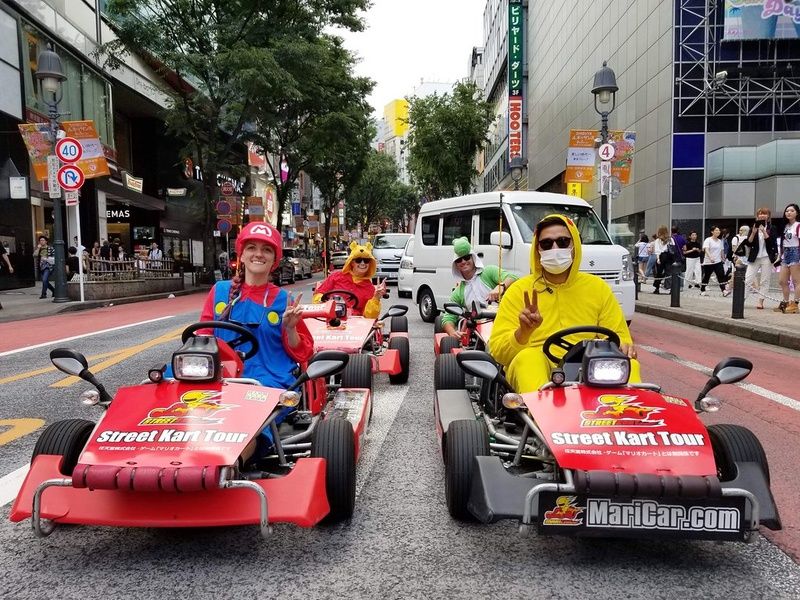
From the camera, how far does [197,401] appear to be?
9.81ft

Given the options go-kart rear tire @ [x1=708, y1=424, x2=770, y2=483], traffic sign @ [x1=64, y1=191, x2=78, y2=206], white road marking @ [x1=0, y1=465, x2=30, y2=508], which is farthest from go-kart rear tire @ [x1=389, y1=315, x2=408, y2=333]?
traffic sign @ [x1=64, y1=191, x2=78, y2=206]

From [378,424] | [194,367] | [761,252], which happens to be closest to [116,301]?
[378,424]

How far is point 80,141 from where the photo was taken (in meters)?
16.1

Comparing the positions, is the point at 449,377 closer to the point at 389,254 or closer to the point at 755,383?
the point at 755,383

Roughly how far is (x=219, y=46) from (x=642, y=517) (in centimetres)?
2358

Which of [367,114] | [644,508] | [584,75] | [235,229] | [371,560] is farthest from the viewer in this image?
[235,229]

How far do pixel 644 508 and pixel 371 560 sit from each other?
3.74 feet

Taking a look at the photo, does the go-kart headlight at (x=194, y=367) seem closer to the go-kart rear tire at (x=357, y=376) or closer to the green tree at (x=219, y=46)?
the go-kart rear tire at (x=357, y=376)

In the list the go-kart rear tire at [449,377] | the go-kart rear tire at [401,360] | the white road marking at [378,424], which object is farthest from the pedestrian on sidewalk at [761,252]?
the go-kart rear tire at [449,377]

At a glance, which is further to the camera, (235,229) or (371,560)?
(235,229)

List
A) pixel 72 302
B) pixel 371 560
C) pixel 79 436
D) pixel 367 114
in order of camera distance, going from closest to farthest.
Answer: pixel 371 560 → pixel 79 436 → pixel 72 302 → pixel 367 114

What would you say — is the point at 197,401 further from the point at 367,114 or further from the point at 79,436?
the point at 367,114

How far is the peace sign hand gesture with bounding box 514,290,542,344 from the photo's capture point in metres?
3.41

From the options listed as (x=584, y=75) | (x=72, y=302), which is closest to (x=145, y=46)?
(x=72, y=302)
